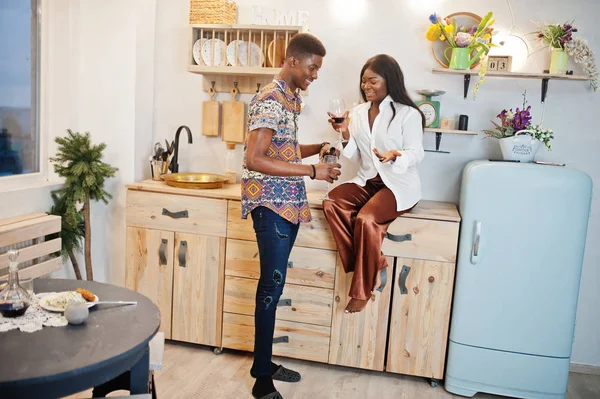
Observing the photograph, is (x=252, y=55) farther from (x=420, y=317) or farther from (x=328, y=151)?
(x=420, y=317)

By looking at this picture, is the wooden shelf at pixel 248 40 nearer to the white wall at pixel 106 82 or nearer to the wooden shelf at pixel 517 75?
the white wall at pixel 106 82

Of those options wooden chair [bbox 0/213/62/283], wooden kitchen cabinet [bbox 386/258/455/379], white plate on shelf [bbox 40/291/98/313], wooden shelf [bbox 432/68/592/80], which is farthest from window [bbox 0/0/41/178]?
wooden shelf [bbox 432/68/592/80]

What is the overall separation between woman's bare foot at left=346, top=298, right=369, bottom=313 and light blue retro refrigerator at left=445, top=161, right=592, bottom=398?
482 mm

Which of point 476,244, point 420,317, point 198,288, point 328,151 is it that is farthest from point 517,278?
point 198,288

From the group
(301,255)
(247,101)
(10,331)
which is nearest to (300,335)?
(301,255)

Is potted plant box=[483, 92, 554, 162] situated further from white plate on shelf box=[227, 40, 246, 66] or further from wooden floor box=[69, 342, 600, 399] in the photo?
white plate on shelf box=[227, 40, 246, 66]

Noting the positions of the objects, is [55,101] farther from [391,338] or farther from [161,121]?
[391,338]

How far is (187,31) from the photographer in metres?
3.51

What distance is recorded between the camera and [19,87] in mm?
3098

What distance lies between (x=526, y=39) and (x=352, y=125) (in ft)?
3.73

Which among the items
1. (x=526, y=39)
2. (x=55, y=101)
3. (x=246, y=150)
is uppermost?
(x=526, y=39)

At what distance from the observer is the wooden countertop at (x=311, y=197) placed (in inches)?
110

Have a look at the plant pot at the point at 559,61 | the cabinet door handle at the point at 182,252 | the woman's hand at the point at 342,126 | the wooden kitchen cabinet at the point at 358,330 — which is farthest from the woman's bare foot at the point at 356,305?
the plant pot at the point at 559,61

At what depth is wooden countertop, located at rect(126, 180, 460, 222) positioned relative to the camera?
2.80 m
